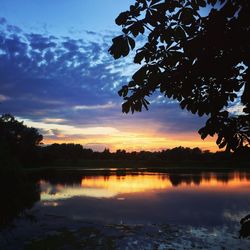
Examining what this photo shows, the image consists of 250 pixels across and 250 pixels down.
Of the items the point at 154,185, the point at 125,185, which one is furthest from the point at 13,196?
the point at 154,185

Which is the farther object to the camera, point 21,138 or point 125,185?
point 21,138

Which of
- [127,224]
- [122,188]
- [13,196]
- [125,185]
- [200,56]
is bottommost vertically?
[127,224]

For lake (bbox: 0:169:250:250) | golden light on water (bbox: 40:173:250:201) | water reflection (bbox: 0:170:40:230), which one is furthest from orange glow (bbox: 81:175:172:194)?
water reflection (bbox: 0:170:40:230)

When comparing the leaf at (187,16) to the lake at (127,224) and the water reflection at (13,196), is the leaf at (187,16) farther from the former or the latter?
the water reflection at (13,196)

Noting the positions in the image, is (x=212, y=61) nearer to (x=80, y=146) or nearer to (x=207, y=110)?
(x=207, y=110)

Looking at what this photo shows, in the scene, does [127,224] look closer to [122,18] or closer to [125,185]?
[122,18]

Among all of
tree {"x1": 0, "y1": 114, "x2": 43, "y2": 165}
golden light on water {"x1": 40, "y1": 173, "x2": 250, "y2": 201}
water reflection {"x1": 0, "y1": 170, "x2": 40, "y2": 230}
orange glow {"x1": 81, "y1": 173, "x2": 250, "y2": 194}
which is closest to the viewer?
water reflection {"x1": 0, "y1": 170, "x2": 40, "y2": 230}

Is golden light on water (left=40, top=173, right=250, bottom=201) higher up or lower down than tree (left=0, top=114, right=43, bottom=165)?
lower down

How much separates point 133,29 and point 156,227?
15324mm

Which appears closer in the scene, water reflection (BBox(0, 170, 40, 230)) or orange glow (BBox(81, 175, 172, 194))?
water reflection (BBox(0, 170, 40, 230))

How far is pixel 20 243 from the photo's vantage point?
13266mm

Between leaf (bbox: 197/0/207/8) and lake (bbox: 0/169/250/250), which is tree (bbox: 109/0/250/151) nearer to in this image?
leaf (bbox: 197/0/207/8)

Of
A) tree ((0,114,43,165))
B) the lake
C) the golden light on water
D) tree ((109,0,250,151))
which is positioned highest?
tree ((0,114,43,165))

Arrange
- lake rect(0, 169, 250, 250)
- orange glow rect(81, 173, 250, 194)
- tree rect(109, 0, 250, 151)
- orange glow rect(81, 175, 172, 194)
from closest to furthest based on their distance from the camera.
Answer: tree rect(109, 0, 250, 151), lake rect(0, 169, 250, 250), orange glow rect(81, 175, 172, 194), orange glow rect(81, 173, 250, 194)
